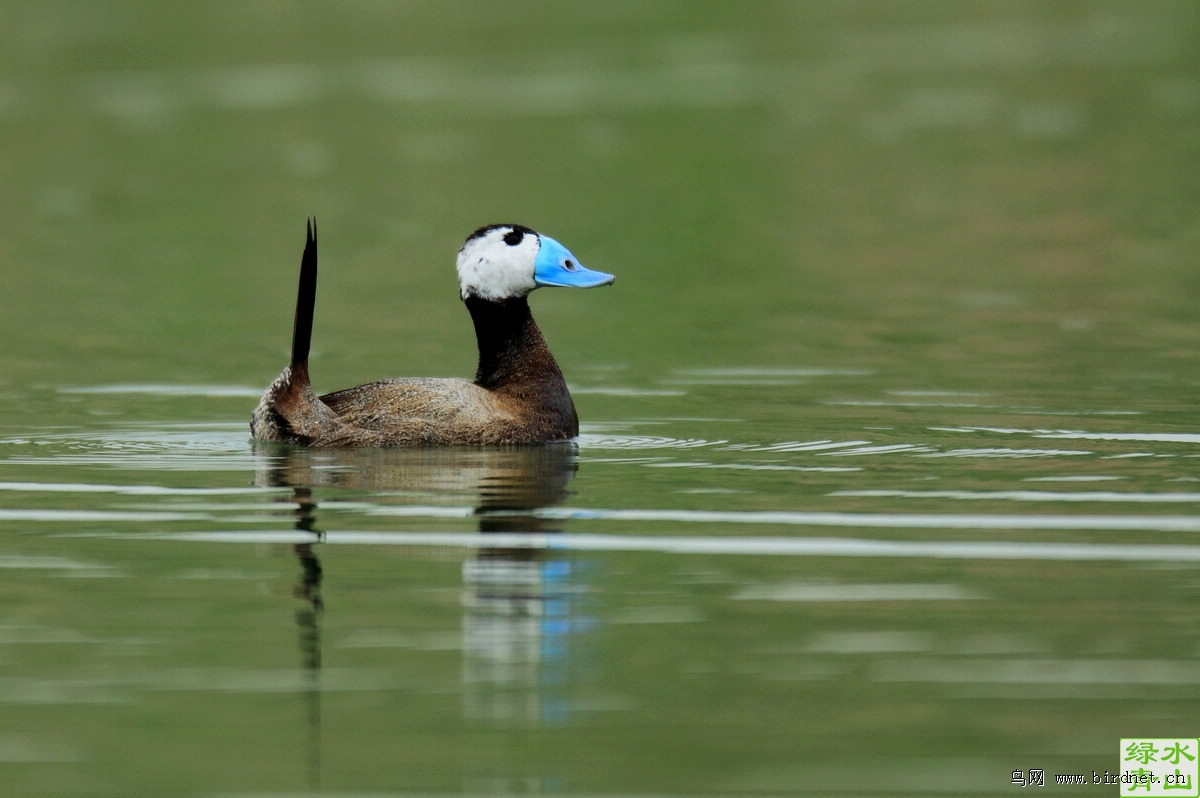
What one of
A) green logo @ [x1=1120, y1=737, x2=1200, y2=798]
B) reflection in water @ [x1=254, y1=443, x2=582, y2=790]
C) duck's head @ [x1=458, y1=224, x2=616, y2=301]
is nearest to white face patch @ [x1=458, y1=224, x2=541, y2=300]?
duck's head @ [x1=458, y1=224, x2=616, y2=301]

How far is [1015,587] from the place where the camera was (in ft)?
25.0

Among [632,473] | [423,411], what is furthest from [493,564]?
[423,411]

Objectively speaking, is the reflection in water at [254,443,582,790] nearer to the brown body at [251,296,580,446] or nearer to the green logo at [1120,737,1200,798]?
the brown body at [251,296,580,446]

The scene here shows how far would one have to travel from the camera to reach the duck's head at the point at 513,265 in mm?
11711

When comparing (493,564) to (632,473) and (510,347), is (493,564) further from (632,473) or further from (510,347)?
(510,347)

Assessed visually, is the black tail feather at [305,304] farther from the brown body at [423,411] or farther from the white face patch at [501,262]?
the white face patch at [501,262]

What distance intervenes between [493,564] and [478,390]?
342 centimetres

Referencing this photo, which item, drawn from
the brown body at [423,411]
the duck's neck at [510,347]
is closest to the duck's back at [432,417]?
the brown body at [423,411]

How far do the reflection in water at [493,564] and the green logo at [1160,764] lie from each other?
1.58 metres

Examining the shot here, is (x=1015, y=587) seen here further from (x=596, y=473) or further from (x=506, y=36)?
(x=506, y=36)

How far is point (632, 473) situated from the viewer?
1036 centimetres

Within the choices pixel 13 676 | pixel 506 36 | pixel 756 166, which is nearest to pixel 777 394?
pixel 13 676

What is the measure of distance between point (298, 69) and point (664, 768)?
111 feet

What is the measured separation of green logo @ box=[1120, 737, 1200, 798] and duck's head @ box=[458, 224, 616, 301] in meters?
6.23
